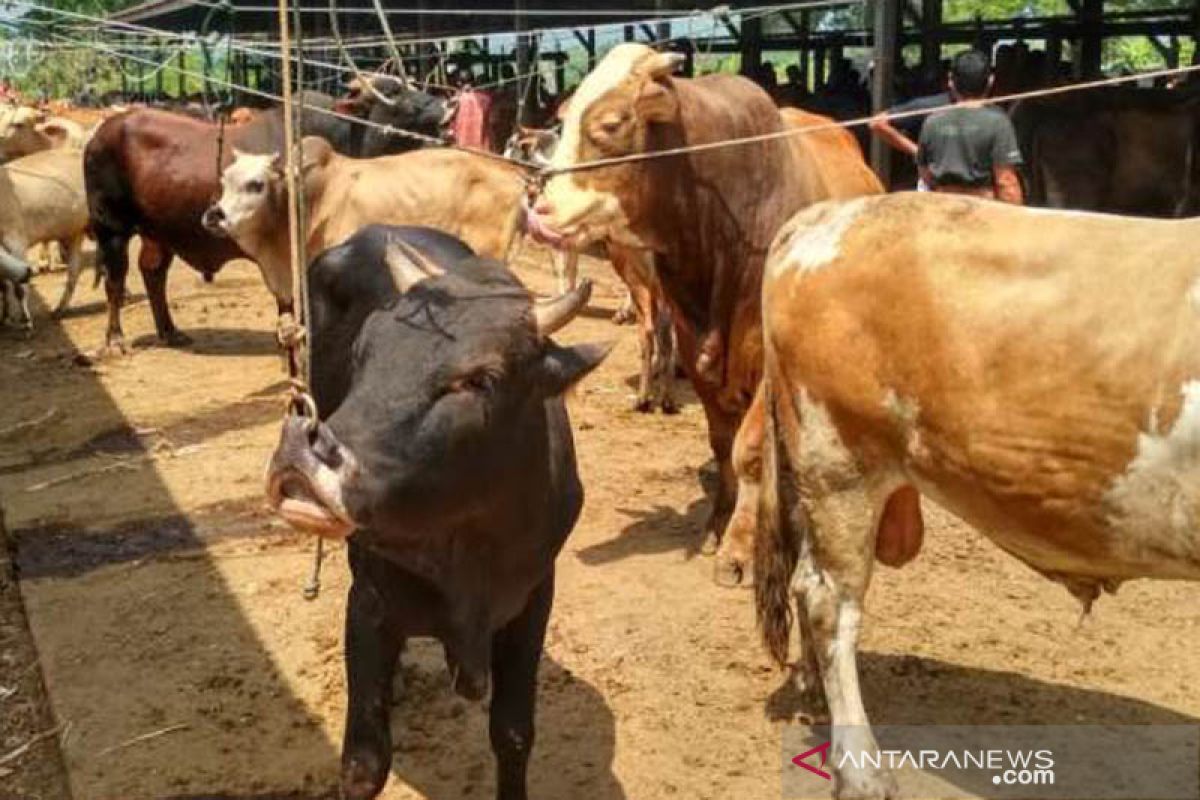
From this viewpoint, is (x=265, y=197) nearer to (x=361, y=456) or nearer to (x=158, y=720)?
(x=158, y=720)

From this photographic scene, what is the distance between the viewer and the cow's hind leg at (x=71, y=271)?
11.8 metres

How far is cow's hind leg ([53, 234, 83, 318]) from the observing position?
38.7 feet

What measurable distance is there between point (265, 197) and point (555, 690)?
502cm

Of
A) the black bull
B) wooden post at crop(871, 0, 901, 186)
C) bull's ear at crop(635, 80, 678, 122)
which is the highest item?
wooden post at crop(871, 0, 901, 186)

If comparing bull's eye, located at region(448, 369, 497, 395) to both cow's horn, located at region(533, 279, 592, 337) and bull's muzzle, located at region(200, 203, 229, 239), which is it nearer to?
cow's horn, located at region(533, 279, 592, 337)

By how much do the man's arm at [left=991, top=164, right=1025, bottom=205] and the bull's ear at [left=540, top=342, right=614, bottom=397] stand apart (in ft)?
13.6

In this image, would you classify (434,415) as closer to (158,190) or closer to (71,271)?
(158,190)

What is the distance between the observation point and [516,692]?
3.53 metres

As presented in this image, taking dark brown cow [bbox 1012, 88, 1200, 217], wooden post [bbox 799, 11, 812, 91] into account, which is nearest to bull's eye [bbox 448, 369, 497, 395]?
dark brown cow [bbox 1012, 88, 1200, 217]

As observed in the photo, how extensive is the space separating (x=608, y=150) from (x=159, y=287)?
6519 mm

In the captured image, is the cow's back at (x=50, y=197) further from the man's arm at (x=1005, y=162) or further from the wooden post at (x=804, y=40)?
the wooden post at (x=804, y=40)

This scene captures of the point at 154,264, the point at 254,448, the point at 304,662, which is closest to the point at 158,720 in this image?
the point at 304,662

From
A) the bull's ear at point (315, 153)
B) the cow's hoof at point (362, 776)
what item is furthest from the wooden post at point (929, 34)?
the cow's hoof at point (362, 776)

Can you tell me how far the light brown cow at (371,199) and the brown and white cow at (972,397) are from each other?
457 centimetres
